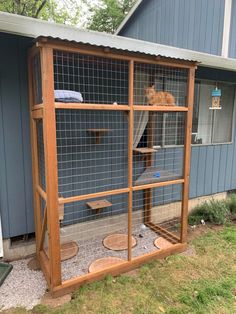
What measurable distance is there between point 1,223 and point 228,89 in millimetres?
4309

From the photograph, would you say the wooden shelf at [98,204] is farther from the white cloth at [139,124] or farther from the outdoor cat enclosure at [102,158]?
the white cloth at [139,124]

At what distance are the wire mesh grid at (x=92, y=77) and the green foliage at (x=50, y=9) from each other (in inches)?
420

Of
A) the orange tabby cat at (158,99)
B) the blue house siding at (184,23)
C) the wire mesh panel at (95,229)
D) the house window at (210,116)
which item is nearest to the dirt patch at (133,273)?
the wire mesh panel at (95,229)

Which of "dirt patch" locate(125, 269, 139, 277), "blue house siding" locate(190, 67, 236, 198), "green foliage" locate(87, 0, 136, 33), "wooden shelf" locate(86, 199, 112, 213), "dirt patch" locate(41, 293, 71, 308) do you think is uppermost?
"green foliage" locate(87, 0, 136, 33)

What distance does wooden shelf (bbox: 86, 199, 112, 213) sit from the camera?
3170 millimetres

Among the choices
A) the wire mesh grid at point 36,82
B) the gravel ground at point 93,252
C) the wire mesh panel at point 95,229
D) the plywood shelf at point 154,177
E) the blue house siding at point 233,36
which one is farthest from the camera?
the blue house siding at point 233,36

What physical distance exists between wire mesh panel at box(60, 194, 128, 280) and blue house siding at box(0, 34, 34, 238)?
544mm

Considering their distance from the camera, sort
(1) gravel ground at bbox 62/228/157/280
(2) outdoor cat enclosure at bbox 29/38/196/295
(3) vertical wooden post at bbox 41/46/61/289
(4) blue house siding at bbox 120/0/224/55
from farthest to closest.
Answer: (4) blue house siding at bbox 120/0/224/55, (1) gravel ground at bbox 62/228/157/280, (2) outdoor cat enclosure at bbox 29/38/196/295, (3) vertical wooden post at bbox 41/46/61/289

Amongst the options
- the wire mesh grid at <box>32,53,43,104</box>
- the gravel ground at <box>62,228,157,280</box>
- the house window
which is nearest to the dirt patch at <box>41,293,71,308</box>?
the gravel ground at <box>62,228,157,280</box>

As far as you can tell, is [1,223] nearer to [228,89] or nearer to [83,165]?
[83,165]

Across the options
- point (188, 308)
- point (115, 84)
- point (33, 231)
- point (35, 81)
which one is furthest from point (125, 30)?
point (188, 308)

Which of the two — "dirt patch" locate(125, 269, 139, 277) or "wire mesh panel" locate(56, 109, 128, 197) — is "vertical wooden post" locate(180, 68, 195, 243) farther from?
"wire mesh panel" locate(56, 109, 128, 197)

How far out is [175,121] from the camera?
403cm

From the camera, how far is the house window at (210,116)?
13.8ft
